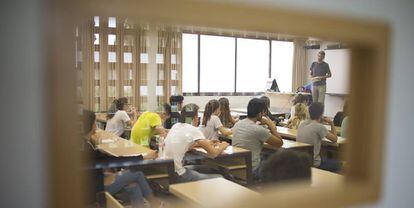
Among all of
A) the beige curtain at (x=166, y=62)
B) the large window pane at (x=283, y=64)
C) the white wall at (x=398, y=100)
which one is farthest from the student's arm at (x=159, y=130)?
the large window pane at (x=283, y=64)

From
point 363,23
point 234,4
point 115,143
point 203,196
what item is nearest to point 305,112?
point 115,143

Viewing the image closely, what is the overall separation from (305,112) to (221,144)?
138 cm

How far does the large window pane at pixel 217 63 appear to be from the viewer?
718 centimetres

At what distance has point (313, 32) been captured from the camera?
3.25 feet

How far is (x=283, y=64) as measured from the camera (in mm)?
8188

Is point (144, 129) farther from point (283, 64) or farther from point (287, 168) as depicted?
point (283, 64)

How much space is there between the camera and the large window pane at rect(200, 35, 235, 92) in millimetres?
7184

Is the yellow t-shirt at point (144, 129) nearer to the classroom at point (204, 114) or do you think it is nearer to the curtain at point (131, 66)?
the classroom at point (204, 114)

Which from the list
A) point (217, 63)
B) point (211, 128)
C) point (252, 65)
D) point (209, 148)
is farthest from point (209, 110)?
point (252, 65)

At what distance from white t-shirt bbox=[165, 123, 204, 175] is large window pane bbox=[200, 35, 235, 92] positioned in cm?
433

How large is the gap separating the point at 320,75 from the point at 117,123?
10.9 ft

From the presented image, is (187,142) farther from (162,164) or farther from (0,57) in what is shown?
(0,57)

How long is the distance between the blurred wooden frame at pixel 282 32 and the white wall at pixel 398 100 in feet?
0.16

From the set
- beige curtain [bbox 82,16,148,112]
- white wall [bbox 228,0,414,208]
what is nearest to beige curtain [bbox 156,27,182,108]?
beige curtain [bbox 82,16,148,112]
